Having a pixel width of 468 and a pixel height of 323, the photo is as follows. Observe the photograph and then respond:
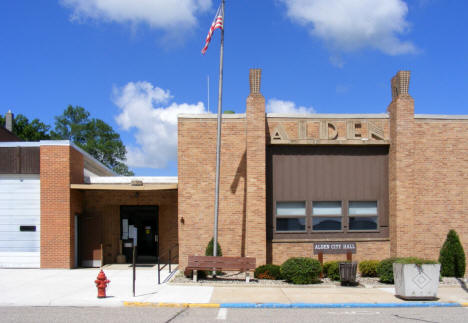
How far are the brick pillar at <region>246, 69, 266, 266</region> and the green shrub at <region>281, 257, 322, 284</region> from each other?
148cm

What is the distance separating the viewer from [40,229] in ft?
57.8

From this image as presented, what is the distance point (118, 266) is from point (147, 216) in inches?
99.1

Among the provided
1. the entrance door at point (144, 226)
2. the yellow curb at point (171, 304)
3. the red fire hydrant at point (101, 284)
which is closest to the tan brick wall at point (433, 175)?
the yellow curb at point (171, 304)

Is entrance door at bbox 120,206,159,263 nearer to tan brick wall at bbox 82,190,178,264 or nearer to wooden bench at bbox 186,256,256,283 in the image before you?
tan brick wall at bbox 82,190,178,264

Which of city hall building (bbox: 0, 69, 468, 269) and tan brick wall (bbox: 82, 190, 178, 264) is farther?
tan brick wall (bbox: 82, 190, 178, 264)

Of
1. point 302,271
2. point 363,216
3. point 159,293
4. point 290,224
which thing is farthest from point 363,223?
point 159,293

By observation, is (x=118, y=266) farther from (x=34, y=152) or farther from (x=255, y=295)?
(x=255, y=295)

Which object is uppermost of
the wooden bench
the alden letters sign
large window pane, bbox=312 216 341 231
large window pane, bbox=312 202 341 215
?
large window pane, bbox=312 202 341 215

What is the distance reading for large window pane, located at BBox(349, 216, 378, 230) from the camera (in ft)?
55.7

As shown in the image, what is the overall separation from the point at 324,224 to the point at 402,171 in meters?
3.50

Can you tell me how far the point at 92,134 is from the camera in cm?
6456

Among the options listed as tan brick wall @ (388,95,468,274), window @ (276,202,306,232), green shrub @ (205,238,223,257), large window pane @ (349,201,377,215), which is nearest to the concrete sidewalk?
green shrub @ (205,238,223,257)

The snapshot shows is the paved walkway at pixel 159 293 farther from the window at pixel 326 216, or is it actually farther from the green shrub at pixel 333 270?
the window at pixel 326 216

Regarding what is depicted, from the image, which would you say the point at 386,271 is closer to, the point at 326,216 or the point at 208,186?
the point at 326,216
